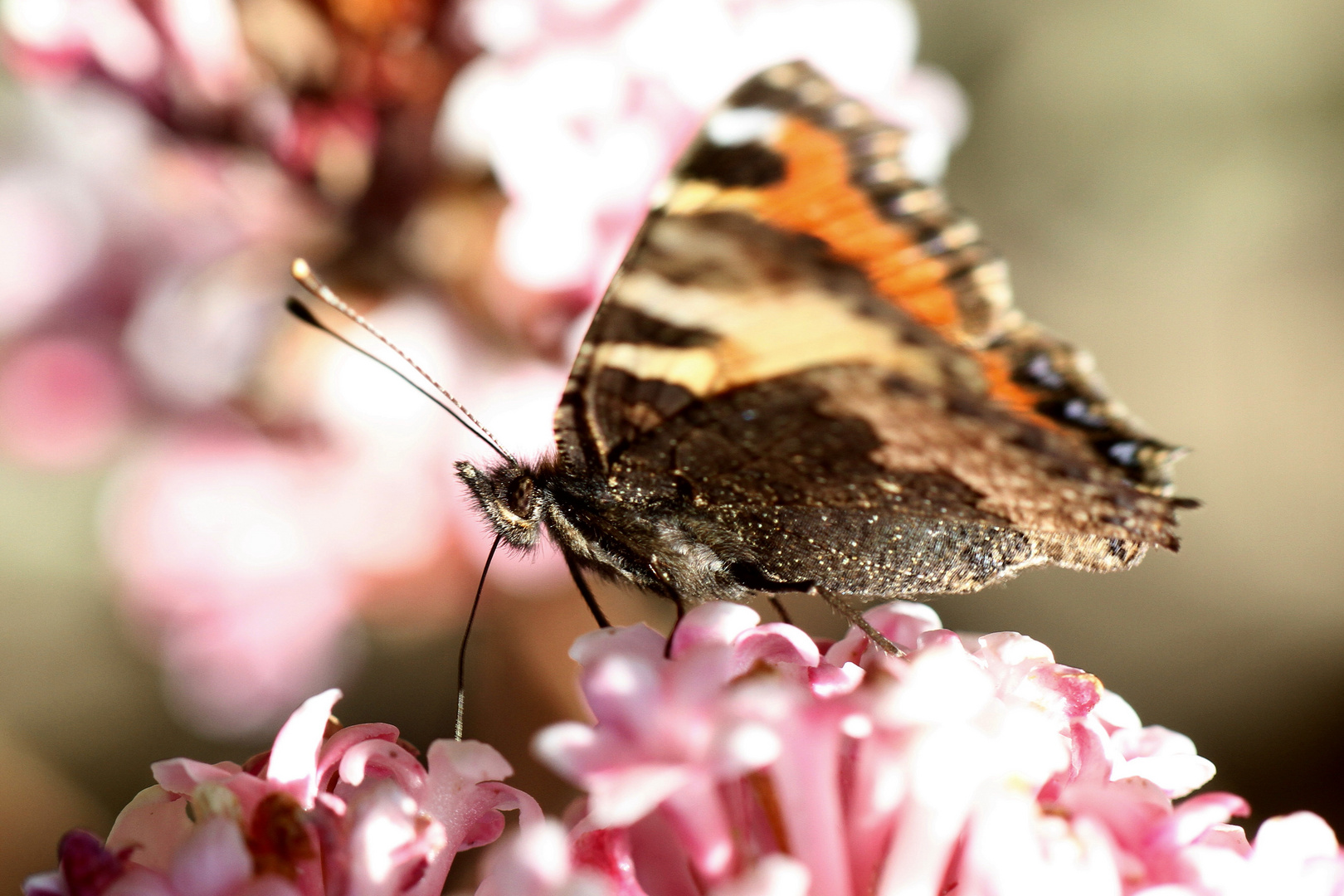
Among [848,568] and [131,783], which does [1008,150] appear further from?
[131,783]

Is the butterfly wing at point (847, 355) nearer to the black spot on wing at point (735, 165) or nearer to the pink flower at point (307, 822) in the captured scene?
the black spot on wing at point (735, 165)

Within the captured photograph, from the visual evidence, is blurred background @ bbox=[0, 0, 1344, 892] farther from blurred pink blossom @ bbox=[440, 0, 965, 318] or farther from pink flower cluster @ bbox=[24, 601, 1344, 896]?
pink flower cluster @ bbox=[24, 601, 1344, 896]

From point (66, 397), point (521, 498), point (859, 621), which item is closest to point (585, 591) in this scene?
point (521, 498)

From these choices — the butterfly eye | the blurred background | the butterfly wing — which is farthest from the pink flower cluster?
the blurred background

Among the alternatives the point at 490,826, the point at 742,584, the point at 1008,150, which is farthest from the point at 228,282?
the point at 1008,150

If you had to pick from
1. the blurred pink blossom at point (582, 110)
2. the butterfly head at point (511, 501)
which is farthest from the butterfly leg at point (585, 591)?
the blurred pink blossom at point (582, 110)
